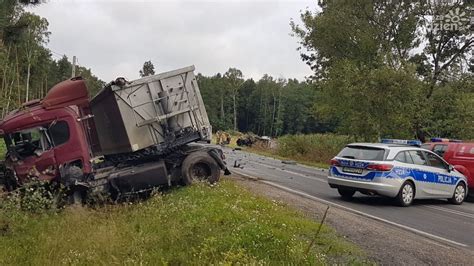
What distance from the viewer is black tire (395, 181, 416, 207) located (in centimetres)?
1226

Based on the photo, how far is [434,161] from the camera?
43.9 feet

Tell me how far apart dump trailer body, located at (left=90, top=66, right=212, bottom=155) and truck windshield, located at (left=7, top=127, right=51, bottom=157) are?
1.37 metres

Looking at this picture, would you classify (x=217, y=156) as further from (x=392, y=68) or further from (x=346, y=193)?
(x=392, y=68)

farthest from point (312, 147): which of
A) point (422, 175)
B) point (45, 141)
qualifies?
point (45, 141)

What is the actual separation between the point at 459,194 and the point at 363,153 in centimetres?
377

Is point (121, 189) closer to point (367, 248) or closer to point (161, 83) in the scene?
point (161, 83)

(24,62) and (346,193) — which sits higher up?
(24,62)

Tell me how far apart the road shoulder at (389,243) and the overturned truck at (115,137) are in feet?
11.9

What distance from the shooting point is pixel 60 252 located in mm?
7098

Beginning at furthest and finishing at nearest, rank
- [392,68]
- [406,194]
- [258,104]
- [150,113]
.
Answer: [258,104] → [392,68] → [406,194] → [150,113]

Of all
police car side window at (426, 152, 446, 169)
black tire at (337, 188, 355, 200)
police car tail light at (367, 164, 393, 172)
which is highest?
police car tail light at (367, 164, 393, 172)

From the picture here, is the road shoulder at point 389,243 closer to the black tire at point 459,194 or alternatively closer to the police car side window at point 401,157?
the police car side window at point 401,157

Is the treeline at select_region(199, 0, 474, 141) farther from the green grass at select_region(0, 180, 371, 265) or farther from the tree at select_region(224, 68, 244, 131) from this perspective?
the tree at select_region(224, 68, 244, 131)

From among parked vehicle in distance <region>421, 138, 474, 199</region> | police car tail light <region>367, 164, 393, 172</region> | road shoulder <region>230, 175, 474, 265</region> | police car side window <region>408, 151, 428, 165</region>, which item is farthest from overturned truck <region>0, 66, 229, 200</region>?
parked vehicle in distance <region>421, 138, 474, 199</region>
